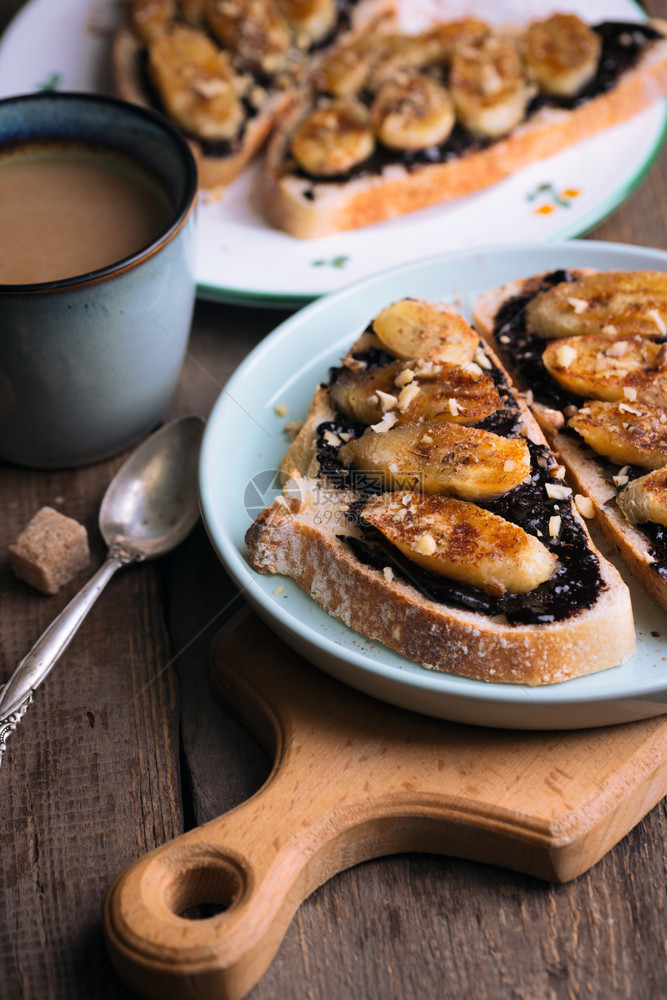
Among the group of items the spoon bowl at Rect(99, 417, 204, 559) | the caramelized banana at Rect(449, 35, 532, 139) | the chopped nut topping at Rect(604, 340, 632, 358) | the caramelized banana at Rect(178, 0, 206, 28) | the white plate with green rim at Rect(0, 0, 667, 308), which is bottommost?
the spoon bowl at Rect(99, 417, 204, 559)

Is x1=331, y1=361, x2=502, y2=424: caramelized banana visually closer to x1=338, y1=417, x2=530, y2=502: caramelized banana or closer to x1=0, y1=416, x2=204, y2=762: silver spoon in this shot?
x1=338, y1=417, x2=530, y2=502: caramelized banana

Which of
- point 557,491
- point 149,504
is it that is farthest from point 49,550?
point 557,491

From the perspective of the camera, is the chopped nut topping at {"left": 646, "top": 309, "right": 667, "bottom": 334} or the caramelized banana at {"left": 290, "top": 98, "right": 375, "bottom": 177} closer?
the chopped nut topping at {"left": 646, "top": 309, "right": 667, "bottom": 334}

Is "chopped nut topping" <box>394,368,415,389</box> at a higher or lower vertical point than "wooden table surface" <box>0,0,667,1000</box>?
higher

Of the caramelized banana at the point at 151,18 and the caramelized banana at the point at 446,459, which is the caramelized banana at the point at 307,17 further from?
the caramelized banana at the point at 446,459

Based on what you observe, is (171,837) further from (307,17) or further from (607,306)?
(307,17)

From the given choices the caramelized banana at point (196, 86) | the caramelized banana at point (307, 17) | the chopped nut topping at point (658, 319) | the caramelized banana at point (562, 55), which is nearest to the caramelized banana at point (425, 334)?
the chopped nut topping at point (658, 319)

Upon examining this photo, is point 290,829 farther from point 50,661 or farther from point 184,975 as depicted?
point 50,661

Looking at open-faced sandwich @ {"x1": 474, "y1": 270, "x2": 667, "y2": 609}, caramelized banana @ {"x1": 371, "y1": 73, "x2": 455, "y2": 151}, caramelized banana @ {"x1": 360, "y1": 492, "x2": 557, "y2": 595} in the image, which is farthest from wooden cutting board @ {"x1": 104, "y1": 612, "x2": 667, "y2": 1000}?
caramelized banana @ {"x1": 371, "y1": 73, "x2": 455, "y2": 151}
